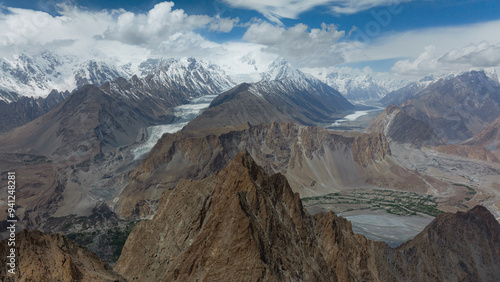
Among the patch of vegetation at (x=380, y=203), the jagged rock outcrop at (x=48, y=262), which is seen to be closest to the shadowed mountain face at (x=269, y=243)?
the jagged rock outcrop at (x=48, y=262)

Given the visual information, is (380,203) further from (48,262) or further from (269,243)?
(48,262)

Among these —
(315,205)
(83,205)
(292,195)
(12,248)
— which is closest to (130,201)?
(83,205)

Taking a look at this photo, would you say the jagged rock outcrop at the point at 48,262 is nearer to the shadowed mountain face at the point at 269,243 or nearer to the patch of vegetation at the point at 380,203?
the shadowed mountain face at the point at 269,243

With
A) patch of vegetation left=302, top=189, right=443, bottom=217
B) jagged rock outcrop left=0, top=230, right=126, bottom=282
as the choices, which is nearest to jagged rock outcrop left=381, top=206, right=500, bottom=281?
jagged rock outcrop left=0, top=230, right=126, bottom=282

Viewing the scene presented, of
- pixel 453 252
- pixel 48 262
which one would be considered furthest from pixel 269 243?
pixel 453 252

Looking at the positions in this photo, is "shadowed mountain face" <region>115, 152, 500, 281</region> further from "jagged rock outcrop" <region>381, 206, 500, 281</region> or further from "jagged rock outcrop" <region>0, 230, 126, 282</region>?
"jagged rock outcrop" <region>0, 230, 126, 282</region>
